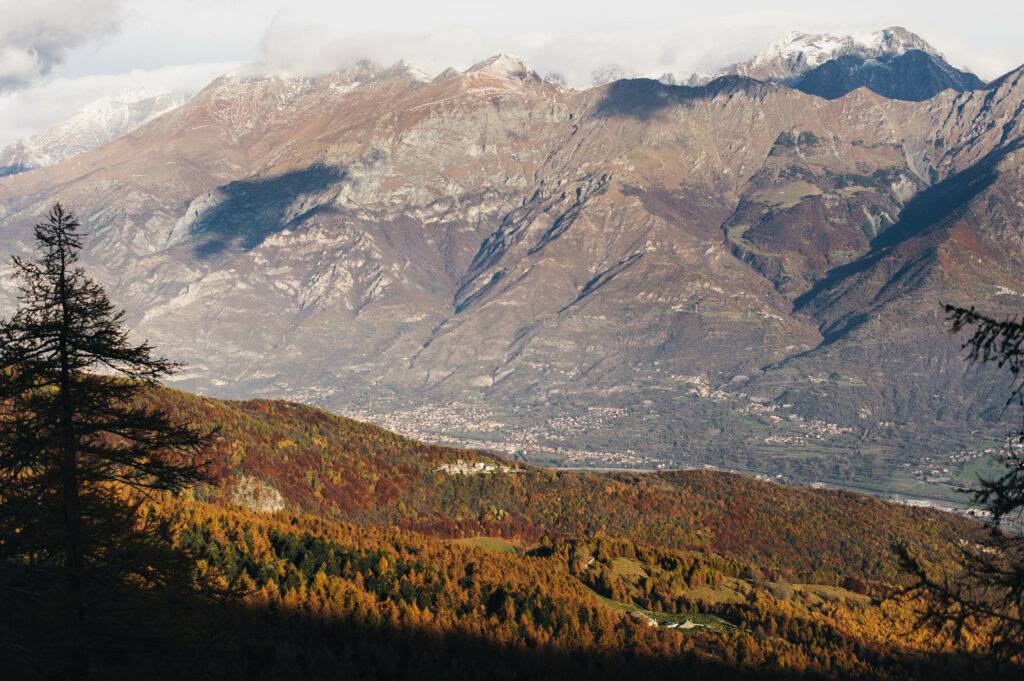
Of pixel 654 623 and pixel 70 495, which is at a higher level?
pixel 70 495

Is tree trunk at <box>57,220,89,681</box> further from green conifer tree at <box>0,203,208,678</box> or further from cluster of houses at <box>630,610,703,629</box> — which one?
cluster of houses at <box>630,610,703,629</box>

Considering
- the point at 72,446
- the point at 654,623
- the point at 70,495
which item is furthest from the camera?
the point at 654,623

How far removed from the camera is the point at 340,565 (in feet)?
367

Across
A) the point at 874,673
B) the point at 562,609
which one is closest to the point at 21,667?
the point at 562,609

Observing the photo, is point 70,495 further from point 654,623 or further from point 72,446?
point 654,623

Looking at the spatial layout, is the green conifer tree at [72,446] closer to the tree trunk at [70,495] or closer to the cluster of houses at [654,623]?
the tree trunk at [70,495]

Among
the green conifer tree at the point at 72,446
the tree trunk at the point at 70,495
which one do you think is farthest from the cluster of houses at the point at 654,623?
the tree trunk at the point at 70,495


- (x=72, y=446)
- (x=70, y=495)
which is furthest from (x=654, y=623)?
(x=72, y=446)

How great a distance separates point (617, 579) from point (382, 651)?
66.7m

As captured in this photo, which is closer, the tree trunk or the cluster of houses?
the tree trunk

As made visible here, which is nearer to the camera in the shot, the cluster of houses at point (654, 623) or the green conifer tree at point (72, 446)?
the green conifer tree at point (72, 446)

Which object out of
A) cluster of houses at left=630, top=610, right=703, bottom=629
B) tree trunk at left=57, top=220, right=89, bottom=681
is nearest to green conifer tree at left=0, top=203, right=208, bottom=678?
tree trunk at left=57, top=220, right=89, bottom=681

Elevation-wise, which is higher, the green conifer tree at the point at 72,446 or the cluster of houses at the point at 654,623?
the green conifer tree at the point at 72,446

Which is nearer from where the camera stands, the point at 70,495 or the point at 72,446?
the point at 70,495
